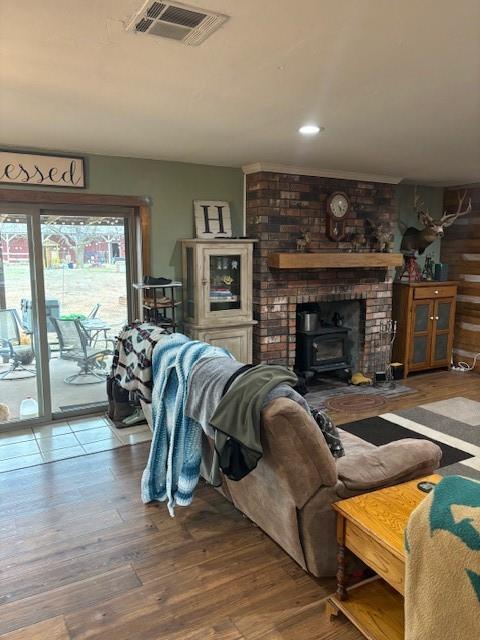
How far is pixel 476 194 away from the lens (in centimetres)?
597

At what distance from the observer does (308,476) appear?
2.04 m

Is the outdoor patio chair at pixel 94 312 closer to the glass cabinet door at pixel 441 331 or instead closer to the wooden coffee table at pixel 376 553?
the wooden coffee table at pixel 376 553

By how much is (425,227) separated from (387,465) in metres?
4.35

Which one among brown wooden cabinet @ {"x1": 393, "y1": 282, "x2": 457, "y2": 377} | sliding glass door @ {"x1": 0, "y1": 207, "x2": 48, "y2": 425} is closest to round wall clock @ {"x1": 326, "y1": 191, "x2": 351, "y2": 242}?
brown wooden cabinet @ {"x1": 393, "y1": 282, "x2": 457, "y2": 377}

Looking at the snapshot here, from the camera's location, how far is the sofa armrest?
215 centimetres

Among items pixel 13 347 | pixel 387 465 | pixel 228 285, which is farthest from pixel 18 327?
pixel 387 465

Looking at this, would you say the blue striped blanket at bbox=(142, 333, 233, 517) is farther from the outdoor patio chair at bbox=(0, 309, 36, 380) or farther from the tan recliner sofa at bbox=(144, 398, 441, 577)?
the outdoor patio chair at bbox=(0, 309, 36, 380)

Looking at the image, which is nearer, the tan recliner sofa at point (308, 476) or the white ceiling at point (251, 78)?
the white ceiling at point (251, 78)

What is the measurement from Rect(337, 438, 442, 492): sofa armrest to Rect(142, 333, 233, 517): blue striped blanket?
2.76 ft

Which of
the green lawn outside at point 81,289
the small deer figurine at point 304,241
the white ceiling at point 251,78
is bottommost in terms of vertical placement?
the green lawn outside at point 81,289

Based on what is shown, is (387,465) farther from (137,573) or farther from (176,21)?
(176,21)

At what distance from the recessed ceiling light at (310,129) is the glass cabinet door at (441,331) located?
337cm

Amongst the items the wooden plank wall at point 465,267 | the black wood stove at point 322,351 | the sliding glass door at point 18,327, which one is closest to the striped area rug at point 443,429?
the black wood stove at point 322,351

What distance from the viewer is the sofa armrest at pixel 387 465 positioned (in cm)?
215
